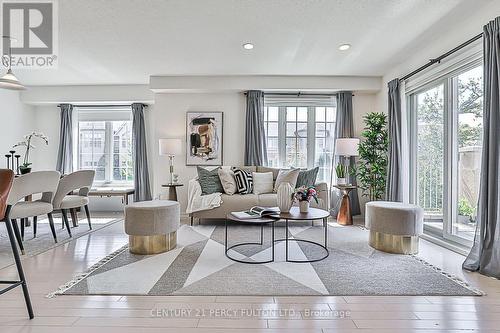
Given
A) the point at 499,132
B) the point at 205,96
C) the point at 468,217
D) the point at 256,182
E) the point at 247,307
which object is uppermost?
the point at 205,96

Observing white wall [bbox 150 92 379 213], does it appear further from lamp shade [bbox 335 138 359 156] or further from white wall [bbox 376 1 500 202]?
lamp shade [bbox 335 138 359 156]

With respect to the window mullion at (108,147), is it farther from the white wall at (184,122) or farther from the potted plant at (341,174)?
the potted plant at (341,174)

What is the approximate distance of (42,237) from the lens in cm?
376

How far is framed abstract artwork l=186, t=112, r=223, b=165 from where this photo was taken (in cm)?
530

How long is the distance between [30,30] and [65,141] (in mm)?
3109

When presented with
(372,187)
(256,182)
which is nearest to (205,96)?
(256,182)

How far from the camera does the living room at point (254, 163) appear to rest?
207 centimetres

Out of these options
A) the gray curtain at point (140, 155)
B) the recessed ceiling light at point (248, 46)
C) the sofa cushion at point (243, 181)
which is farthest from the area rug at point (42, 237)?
the recessed ceiling light at point (248, 46)

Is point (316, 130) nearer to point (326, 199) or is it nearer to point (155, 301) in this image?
point (326, 199)

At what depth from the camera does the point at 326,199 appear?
4.52m

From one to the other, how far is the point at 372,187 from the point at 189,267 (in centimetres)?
334

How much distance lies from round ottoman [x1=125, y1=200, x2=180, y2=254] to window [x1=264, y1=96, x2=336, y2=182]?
2719 mm

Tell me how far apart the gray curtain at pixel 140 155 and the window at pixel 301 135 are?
2.53 meters

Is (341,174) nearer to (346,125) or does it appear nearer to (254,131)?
(346,125)
